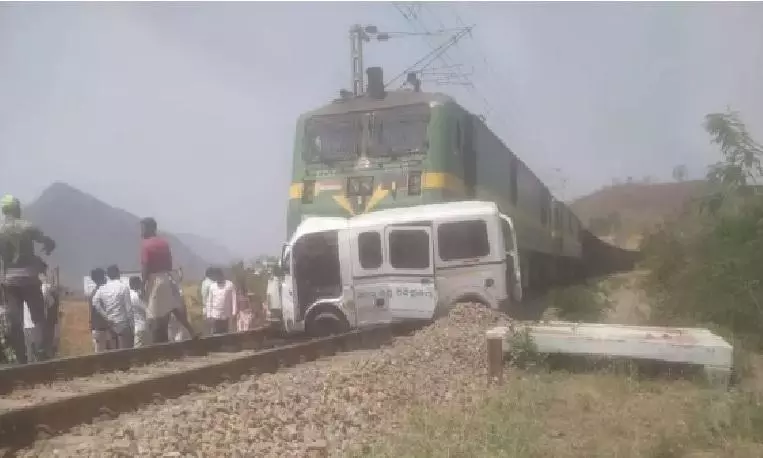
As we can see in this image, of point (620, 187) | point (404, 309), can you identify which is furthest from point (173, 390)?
point (620, 187)

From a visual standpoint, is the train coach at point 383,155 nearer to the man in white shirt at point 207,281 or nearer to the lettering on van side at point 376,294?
the man in white shirt at point 207,281

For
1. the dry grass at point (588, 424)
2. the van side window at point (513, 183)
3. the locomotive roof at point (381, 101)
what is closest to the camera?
the dry grass at point (588, 424)

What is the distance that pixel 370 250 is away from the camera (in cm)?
950

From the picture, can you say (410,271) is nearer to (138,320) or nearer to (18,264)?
(138,320)

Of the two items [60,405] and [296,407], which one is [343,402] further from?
[60,405]

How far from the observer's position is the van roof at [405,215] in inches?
376

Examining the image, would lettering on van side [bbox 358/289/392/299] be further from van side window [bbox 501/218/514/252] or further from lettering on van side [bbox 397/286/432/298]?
van side window [bbox 501/218/514/252]

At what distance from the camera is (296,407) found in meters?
4.81

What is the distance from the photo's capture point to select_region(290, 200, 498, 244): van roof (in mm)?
A: 9562

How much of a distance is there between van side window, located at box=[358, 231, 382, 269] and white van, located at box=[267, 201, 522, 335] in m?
0.01

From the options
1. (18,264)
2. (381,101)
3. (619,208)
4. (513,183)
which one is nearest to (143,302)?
(18,264)

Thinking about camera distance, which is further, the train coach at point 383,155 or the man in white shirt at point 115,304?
the train coach at point 383,155

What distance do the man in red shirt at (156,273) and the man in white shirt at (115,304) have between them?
0.73m

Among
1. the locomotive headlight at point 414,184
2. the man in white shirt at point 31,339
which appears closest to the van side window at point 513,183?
the locomotive headlight at point 414,184
